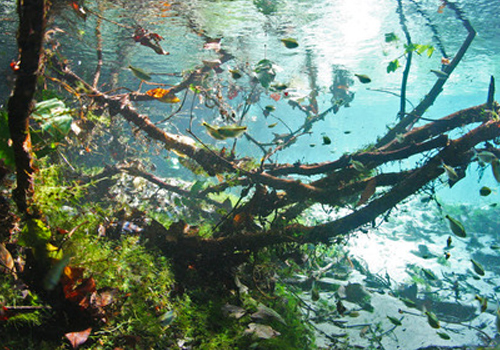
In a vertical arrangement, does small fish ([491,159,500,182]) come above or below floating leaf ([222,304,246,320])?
above

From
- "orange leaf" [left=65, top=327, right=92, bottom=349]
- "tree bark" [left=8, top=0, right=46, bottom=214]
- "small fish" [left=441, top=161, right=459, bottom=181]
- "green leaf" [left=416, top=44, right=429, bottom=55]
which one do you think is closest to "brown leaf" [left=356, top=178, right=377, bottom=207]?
"small fish" [left=441, top=161, right=459, bottom=181]

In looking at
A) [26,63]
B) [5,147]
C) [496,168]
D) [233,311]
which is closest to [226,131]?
[26,63]

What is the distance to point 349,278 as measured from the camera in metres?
9.06

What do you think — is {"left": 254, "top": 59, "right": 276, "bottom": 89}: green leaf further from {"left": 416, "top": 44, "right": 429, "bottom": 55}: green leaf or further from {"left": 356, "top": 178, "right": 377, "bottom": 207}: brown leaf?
{"left": 416, "top": 44, "right": 429, "bottom": 55}: green leaf

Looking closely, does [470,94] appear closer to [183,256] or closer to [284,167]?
[284,167]

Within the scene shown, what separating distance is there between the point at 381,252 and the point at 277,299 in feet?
35.5

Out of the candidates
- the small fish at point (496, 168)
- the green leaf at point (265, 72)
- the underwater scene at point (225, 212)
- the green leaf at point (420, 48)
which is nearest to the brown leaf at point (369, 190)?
the underwater scene at point (225, 212)

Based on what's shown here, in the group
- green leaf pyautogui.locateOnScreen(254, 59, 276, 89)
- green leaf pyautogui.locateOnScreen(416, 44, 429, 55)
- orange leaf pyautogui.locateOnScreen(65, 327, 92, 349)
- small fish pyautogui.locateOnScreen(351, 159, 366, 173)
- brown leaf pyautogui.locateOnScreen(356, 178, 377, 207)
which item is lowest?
orange leaf pyautogui.locateOnScreen(65, 327, 92, 349)

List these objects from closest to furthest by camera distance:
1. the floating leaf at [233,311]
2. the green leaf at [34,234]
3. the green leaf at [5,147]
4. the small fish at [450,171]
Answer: the green leaf at [34,234] → the green leaf at [5,147] → the floating leaf at [233,311] → the small fish at [450,171]

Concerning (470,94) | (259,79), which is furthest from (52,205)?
(470,94)

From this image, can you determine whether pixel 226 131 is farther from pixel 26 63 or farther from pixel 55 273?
pixel 55 273

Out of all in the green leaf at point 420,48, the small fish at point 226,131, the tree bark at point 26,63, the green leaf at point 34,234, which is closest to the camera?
the tree bark at point 26,63

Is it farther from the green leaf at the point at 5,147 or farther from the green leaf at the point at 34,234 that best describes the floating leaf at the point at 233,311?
the green leaf at the point at 5,147

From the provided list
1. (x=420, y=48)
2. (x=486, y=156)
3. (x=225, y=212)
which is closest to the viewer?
(x=486, y=156)
